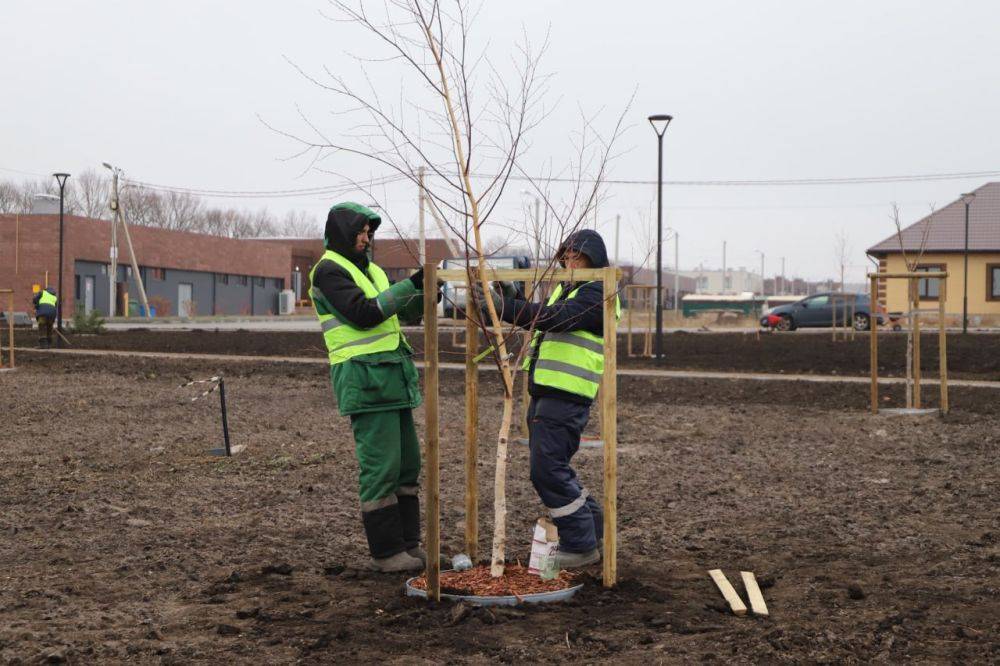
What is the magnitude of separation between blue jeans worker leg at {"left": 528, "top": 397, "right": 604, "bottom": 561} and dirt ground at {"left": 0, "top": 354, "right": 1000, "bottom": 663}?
0.24 meters

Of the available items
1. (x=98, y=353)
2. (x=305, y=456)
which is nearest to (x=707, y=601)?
(x=305, y=456)

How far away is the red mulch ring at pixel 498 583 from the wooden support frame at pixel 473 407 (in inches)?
5.4

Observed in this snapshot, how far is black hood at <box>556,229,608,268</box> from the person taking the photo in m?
5.29

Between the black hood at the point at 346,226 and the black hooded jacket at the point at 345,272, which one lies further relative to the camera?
the black hood at the point at 346,226

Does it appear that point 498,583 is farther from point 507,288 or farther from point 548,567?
point 507,288

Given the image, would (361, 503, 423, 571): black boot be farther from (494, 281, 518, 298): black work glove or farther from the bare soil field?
the bare soil field

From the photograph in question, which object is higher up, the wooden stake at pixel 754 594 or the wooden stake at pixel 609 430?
the wooden stake at pixel 609 430

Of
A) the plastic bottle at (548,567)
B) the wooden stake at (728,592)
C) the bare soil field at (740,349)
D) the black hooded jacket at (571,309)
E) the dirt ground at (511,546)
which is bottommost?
the dirt ground at (511,546)

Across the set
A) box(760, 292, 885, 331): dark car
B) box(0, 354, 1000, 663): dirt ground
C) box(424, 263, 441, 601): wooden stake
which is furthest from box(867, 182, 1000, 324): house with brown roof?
box(424, 263, 441, 601): wooden stake

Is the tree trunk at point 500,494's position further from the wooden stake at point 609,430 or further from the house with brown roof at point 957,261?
the house with brown roof at point 957,261

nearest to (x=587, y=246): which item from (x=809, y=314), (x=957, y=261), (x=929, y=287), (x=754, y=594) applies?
(x=754, y=594)

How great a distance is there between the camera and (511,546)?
19.7 ft

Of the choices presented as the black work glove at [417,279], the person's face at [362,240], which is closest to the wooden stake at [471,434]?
the black work glove at [417,279]

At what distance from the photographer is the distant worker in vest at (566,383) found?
5.14 metres
